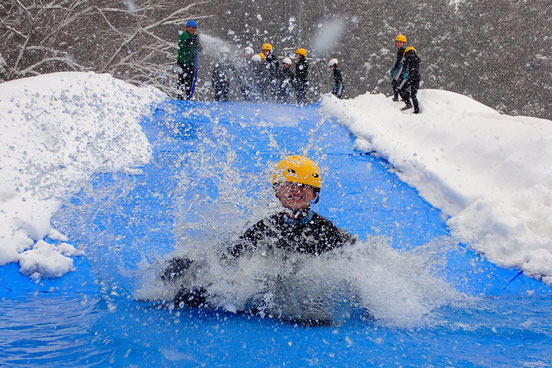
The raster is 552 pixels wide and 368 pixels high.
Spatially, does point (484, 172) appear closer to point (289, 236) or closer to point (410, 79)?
point (289, 236)

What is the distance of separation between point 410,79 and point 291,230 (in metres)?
6.21

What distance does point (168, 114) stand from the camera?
694 centimetres

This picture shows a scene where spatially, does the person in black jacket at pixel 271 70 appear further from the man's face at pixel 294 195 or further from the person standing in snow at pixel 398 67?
the man's face at pixel 294 195

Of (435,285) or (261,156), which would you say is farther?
(261,156)

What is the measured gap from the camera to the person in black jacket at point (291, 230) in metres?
2.52

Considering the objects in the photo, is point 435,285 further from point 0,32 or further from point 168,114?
point 0,32

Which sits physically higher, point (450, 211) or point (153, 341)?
point (450, 211)

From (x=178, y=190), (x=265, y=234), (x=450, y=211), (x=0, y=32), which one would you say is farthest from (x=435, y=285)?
(x=0, y=32)

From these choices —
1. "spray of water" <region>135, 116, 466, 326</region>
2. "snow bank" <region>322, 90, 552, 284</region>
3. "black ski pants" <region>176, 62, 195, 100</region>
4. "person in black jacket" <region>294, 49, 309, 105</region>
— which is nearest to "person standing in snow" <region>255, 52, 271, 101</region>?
"person in black jacket" <region>294, 49, 309, 105</region>

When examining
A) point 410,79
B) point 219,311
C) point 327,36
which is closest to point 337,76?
point 410,79

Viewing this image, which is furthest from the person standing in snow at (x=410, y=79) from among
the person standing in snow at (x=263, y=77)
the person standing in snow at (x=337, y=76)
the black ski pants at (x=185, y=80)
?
the black ski pants at (x=185, y=80)

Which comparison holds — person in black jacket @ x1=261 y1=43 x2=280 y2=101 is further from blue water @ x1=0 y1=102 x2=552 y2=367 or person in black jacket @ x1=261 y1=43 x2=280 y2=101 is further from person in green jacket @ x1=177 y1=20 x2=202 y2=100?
blue water @ x1=0 y1=102 x2=552 y2=367

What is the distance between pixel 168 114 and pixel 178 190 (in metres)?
2.76

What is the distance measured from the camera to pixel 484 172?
4805 mm
